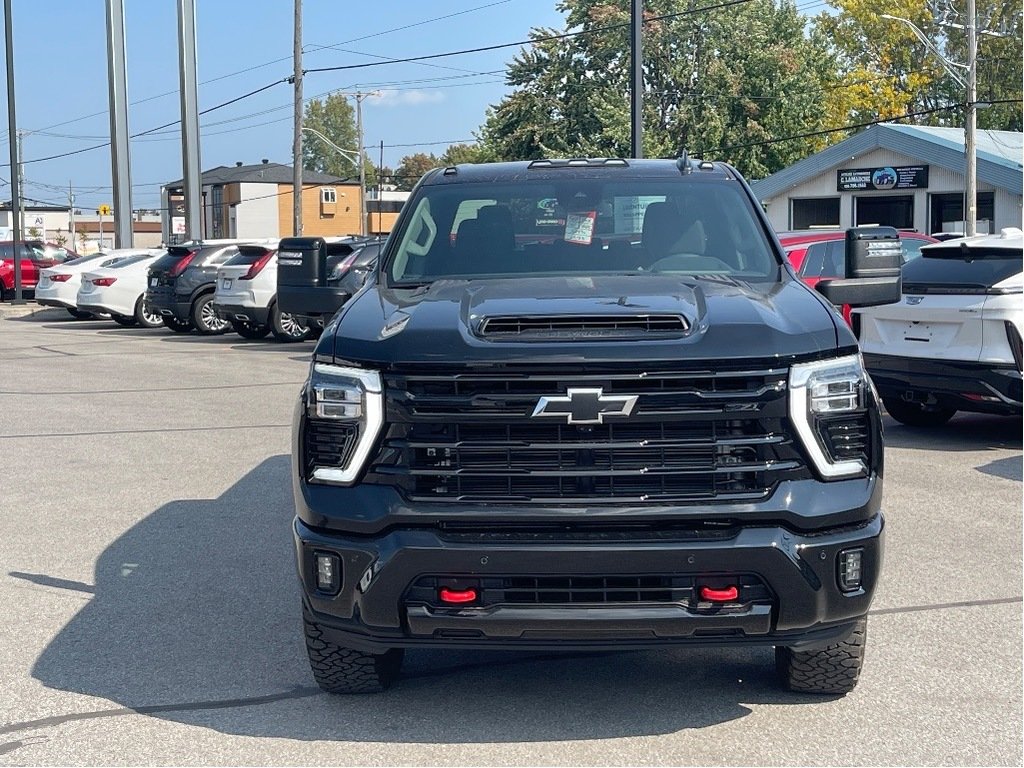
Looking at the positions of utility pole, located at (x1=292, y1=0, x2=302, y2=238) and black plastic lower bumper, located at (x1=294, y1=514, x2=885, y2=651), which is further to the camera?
utility pole, located at (x1=292, y1=0, x2=302, y2=238)

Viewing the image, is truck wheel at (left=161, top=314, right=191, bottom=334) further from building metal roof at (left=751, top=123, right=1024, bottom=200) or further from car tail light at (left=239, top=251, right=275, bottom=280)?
building metal roof at (left=751, top=123, right=1024, bottom=200)

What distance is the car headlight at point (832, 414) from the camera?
426cm

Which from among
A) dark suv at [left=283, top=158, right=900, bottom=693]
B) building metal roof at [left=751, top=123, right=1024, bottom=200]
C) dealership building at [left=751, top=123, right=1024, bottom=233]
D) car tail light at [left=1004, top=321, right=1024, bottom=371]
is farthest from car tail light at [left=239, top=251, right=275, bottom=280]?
building metal roof at [left=751, top=123, right=1024, bottom=200]

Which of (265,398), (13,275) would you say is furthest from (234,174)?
(265,398)

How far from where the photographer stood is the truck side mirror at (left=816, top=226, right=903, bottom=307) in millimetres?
5535

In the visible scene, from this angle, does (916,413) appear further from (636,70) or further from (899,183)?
(899,183)

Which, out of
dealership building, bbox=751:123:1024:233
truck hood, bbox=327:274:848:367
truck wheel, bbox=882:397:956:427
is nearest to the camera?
truck hood, bbox=327:274:848:367

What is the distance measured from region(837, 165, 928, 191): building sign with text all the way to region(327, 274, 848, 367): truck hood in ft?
134

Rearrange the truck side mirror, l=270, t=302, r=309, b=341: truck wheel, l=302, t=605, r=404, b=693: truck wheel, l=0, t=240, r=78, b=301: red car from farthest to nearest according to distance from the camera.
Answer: l=0, t=240, r=78, b=301: red car < l=270, t=302, r=309, b=341: truck wheel < the truck side mirror < l=302, t=605, r=404, b=693: truck wheel

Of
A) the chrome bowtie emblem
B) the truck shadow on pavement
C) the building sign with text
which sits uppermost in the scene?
the building sign with text

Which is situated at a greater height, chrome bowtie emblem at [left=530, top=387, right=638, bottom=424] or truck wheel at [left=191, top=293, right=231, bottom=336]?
chrome bowtie emblem at [left=530, top=387, right=638, bottom=424]

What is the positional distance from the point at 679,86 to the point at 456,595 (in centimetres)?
5357

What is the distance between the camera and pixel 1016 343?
9961mm

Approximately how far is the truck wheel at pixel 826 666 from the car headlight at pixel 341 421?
160 cm
